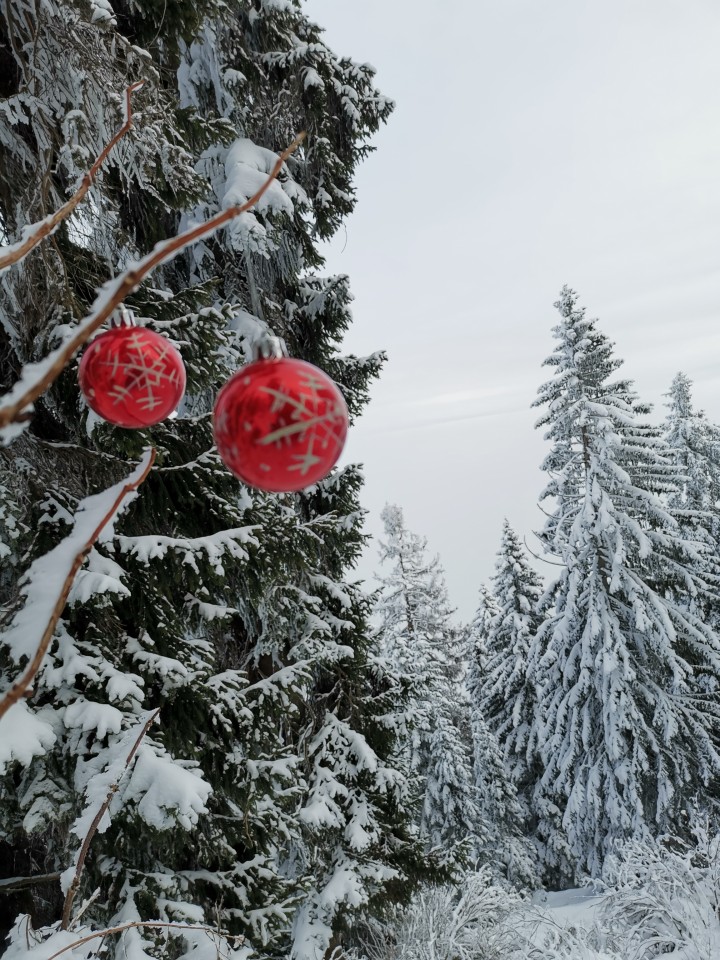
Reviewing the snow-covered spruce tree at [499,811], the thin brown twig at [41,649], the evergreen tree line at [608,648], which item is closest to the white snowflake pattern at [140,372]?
the thin brown twig at [41,649]

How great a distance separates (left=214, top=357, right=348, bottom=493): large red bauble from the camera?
111cm

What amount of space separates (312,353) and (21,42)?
4312mm

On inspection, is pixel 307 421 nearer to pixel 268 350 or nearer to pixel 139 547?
pixel 268 350

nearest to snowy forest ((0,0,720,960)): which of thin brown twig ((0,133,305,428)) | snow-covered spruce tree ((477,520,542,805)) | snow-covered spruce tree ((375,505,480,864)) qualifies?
thin brown twig ((0,133,305,428))

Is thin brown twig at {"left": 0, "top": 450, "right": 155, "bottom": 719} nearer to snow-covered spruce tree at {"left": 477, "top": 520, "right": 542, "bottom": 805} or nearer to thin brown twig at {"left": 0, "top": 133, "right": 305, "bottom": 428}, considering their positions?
thin brown twig at {"left": 0, "top": 133, "right": 305, "bottom": 428}

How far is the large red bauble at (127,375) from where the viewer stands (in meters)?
1.52

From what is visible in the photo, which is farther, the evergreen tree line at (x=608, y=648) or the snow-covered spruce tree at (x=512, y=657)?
the snow-covered spruce tree at (x=512, y=657)

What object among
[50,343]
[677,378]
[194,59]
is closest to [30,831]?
[50,343]

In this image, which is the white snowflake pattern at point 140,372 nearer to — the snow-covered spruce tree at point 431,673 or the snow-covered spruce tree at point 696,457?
the snow-covered spruce tree at point 431,673

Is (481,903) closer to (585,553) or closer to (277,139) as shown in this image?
(585,553)

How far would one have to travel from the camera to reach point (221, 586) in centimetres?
387

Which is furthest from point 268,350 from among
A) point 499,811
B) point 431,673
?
point 499,811

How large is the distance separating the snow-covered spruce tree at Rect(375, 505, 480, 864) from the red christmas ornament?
11.8 meters

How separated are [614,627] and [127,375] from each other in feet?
47.5
